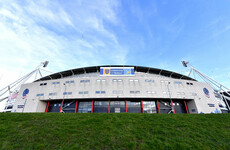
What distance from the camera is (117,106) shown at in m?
33.5

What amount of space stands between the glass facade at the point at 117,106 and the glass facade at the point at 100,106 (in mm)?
1652

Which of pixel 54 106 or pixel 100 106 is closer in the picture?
pixel 100 106

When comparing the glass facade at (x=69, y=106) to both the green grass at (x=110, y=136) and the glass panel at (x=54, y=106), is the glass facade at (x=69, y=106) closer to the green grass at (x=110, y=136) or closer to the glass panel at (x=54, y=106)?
the glass panel at (x=54, y=106)

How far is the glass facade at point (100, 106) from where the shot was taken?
108ft

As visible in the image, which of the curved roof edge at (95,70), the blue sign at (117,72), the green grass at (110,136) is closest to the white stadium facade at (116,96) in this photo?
the blue sign at (117,72)

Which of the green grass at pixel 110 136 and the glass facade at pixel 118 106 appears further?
the glass facade at pixel 118 106

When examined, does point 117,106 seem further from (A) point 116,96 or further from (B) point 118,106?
(A) point 116,96

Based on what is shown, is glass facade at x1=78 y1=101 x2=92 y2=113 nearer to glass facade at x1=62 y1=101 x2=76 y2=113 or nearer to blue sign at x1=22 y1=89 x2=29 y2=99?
glass facade at x1=62 y1=101 x2=76 y2=113

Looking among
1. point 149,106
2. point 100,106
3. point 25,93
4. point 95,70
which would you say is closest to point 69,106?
point 100,106

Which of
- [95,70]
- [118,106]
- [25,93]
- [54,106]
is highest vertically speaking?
[95,70]

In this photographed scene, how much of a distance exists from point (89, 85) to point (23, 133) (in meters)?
26.7

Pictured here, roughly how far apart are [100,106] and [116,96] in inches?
245

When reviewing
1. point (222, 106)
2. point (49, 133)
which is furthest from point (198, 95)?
point (49, 133)

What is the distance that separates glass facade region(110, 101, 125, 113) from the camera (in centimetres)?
3283
